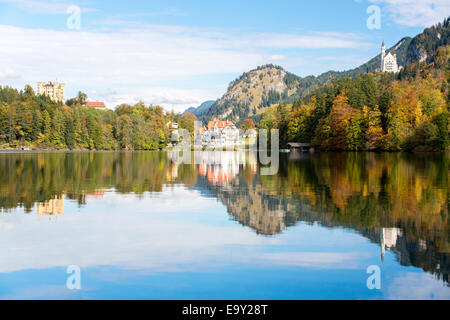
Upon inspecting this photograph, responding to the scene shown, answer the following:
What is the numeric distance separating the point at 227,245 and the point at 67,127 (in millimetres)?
124141

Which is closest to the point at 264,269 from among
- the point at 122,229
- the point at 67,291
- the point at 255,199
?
the point at 67,291

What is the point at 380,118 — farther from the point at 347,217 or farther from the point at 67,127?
the point at 67,127

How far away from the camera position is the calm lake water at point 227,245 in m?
8.76

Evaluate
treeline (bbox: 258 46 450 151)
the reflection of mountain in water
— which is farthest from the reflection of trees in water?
treeline (bbox: 258 46 450 151)

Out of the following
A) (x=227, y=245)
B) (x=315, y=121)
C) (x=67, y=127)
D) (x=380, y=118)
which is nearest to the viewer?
(x=227, y=245)

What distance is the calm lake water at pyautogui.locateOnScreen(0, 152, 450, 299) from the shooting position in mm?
8758

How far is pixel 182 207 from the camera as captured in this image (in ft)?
61.8

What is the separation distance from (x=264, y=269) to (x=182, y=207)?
30.8ft

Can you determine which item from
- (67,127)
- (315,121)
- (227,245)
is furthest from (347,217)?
(67,127)

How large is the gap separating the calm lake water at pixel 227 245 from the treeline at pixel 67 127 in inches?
4296

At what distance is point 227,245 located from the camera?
39.7 feet

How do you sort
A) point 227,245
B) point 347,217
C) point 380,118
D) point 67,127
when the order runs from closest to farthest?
point 227,245 < point 347,217 < point 380,118 < point 67,127

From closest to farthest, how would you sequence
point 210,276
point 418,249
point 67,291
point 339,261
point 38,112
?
1. point 67,291
2. point 210,276
3. point 339,261
4. point 418,249
5. point 38,112
